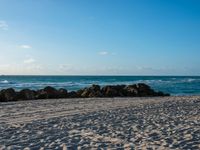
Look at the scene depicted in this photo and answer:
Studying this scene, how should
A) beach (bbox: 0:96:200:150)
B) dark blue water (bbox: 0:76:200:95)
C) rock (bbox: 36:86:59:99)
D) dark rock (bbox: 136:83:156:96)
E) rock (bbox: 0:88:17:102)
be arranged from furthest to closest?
dark blue water (bbox: 0:76:200:95) < dark rock (bbox: 136:83:156:96) < rock (bbox: 36:86:59:99) < rock (bbox: 0:88:17:102) < beach (bbox: 0:96:200:150)

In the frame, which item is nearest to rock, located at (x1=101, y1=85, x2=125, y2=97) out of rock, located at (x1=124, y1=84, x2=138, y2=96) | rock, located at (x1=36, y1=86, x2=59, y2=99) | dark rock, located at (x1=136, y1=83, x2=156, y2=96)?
rock, located at (x1=124, y1=84, x2=138, y2=96)

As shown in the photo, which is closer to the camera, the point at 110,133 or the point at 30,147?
the point at 30,147

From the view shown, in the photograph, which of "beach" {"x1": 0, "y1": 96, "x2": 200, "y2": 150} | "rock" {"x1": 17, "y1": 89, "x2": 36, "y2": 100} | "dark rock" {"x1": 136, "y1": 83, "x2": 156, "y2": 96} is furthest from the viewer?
"dark rock" {"x1": 136, "y1": 83, "x2": 156, "y2": 96}

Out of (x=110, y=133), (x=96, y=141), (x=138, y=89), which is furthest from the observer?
(x=138, y=89)

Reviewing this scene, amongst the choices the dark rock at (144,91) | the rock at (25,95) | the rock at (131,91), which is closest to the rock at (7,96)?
the rock at (25,95)

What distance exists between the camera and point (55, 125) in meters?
10.9

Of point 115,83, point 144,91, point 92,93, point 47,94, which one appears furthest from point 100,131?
point 115,83

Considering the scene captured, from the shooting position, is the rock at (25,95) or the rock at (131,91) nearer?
the rock at (25,95)

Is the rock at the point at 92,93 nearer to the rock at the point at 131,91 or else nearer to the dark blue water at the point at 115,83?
the rock at the point at 131,91

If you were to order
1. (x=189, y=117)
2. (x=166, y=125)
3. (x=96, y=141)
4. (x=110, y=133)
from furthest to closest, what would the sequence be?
(x=189, y=117), (x=166, y=125), (x=110, y=133), (x=96, y=141)

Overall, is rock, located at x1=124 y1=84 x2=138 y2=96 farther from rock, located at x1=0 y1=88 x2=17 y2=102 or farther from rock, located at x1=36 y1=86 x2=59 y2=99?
rock, located at x1=0 y1=88 x2=17 y2=102

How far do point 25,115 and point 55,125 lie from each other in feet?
10.1

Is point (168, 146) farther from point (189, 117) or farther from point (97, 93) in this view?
point (97, 93)

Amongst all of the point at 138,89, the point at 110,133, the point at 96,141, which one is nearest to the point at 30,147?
the point at 96,141
